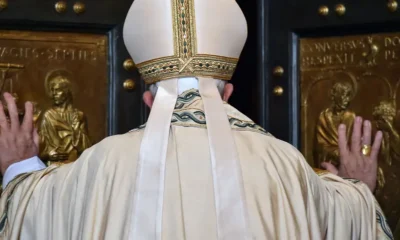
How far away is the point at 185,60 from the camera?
2174mm

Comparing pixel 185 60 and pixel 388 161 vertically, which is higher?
pixel 185 60

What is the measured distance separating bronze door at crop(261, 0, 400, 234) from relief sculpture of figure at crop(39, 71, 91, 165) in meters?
0.68

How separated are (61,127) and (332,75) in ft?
3.15

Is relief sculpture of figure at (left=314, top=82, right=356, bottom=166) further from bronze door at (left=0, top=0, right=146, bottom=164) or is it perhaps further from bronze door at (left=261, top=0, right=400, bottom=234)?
bronze door at (left=0, top=0, right=146, bottom=164)

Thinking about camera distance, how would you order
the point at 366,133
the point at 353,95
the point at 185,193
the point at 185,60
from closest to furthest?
the point at 185,193
the point at 185,60
the point at 366,133
the point at 353,95

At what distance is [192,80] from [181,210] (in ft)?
1.12

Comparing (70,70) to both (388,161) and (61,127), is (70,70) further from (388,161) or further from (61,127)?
(388,161)

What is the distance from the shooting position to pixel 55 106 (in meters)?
3.08

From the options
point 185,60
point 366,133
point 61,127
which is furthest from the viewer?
point 61,127

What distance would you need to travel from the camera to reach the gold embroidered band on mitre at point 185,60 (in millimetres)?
2170

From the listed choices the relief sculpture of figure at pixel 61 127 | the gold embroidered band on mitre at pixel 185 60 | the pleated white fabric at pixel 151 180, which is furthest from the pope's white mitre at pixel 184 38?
the relief sculpture of figure at pixel 61 127

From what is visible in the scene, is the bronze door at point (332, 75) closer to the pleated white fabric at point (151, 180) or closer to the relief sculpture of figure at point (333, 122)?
the relief sculpture of figure at point (333, 122)

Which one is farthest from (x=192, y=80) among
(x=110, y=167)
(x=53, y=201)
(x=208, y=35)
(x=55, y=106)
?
(x=55, y=106)

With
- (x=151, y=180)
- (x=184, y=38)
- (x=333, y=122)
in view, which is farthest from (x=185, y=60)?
(x=333, y=122)
